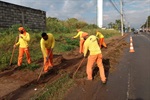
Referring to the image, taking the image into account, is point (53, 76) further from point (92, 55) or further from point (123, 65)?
point (123, 65)

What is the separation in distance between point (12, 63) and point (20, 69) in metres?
1.63

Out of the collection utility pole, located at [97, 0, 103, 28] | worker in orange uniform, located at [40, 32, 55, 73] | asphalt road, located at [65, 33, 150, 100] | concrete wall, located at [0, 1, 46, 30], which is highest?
utility pole, located at [97, 0, 103, 28]

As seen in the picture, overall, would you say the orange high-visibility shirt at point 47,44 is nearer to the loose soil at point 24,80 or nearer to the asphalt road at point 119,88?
the loose soil at point 24,80

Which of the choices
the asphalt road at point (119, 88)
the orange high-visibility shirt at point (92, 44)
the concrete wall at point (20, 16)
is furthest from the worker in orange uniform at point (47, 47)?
the concrete wall at point (20, 16)

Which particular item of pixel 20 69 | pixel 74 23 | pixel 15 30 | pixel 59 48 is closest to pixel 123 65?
pixel 20 69

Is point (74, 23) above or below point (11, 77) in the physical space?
above

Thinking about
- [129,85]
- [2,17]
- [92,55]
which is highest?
[2,17]

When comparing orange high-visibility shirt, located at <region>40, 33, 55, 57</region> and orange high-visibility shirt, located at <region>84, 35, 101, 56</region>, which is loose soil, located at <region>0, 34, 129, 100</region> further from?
orange high-visibility shirt, located at <region>84, 35, 101, 56</region>

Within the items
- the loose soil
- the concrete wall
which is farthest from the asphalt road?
the concrete wall

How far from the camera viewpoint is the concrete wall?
20828 millimetres

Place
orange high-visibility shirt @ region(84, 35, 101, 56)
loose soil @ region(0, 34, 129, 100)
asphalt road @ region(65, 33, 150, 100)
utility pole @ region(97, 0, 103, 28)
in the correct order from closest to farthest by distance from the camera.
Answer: asphalt road @ region(65, 33, 150, 100), loose soil @ region(0, 34, 129, 100), orange high-visibility shirt @ region(84, 35, 101, 56), utility pole @ region(97, 0, 103, 28)

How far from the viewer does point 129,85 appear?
8.71 meters

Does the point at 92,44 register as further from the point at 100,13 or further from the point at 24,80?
the point at 100,13

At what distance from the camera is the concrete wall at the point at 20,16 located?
20.8m
